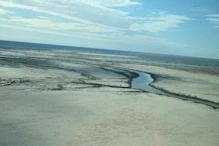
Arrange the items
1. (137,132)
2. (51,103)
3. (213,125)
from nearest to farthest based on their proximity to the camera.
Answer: (137,132)
(213,125)
(51,103)

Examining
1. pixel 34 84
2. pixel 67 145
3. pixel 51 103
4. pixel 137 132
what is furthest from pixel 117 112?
pixel 34 84

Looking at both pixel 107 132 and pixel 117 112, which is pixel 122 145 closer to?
pixel 107 132

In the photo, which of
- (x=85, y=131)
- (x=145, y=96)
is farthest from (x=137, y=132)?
(x=145, y=96)

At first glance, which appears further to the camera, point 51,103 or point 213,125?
point 51,103

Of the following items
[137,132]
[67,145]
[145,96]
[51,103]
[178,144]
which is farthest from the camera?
[145,96]

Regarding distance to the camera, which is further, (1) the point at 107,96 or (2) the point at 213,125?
(1) the point at 107,96

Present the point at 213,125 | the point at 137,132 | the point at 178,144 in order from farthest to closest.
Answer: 1. the point at 213,125
2. the point at 137,132
3. the point at 178,144

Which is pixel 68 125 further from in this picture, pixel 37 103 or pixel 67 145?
pixel 37 103

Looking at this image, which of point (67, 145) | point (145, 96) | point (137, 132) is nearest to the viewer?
point (67, 145)
